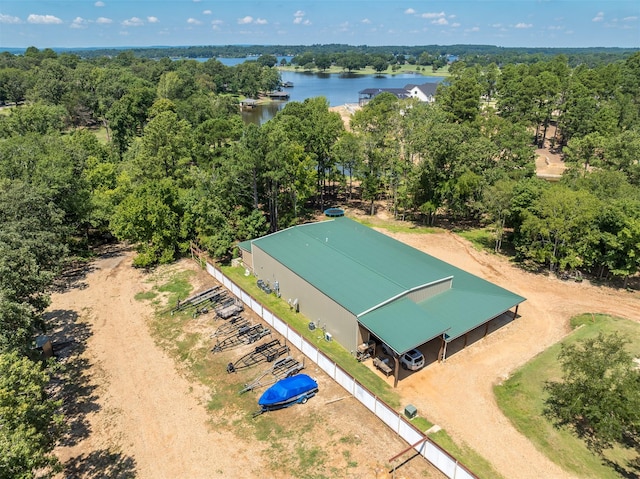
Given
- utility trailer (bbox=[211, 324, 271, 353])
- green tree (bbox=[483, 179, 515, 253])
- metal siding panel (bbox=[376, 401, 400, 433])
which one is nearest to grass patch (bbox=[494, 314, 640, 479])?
metal siding panel (bbox=[376, 401, 400, 433])

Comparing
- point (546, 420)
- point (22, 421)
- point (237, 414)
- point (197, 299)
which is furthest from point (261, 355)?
point (546, 420)

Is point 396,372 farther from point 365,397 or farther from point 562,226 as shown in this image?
point 562,226

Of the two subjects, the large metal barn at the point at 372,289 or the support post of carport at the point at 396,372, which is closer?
the support post of carport at the point at 396,372

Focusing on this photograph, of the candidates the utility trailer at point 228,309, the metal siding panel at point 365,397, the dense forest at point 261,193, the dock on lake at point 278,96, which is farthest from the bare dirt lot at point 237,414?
the dock on lake at point 278,96

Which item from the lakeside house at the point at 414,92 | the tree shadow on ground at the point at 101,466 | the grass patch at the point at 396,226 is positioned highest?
the lakeside house at the point at 414,92

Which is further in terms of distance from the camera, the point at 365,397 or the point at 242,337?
the point at 242,337

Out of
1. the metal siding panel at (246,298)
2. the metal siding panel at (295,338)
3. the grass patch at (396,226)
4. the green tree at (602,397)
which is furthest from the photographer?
the grass patch at (396,226)

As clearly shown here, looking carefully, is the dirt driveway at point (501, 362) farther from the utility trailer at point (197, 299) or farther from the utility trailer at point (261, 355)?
the utility trailer at point (197, 299)

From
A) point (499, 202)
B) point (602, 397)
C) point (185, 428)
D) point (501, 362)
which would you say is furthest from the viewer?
point (499, 202)
